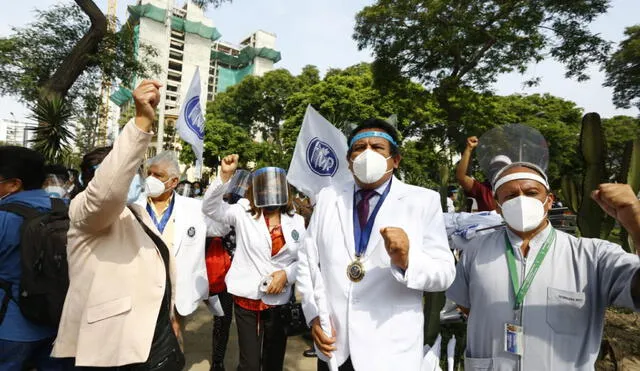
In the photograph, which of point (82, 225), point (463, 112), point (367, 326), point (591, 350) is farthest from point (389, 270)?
point (463, 112)

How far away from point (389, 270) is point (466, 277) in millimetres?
466

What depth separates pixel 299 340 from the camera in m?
4.87

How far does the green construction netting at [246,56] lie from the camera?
232 ft

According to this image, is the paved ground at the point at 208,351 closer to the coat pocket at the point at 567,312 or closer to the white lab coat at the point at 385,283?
the white lab coat at the point at 385,283

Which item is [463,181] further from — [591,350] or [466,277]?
[591,350]

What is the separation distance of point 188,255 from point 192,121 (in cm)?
166

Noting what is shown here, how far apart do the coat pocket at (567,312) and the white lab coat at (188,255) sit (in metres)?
2.54

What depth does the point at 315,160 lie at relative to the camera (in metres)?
4.46

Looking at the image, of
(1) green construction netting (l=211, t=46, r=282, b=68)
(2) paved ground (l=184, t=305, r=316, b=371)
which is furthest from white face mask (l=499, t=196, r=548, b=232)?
(1) green construction netting (l=211, t=46, r=282, b=68)

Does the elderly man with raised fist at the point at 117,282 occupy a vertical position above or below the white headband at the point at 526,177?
below

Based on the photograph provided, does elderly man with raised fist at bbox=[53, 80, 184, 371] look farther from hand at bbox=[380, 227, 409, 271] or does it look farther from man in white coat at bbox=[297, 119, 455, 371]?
hand at bbox=[380, 227, 409, 271]

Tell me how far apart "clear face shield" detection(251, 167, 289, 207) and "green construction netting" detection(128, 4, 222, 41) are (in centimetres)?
Result: 6535

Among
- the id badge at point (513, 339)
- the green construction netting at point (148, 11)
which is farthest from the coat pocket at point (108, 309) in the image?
the green construction netting at point (148, 11)

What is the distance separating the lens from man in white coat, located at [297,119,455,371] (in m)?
1.76
